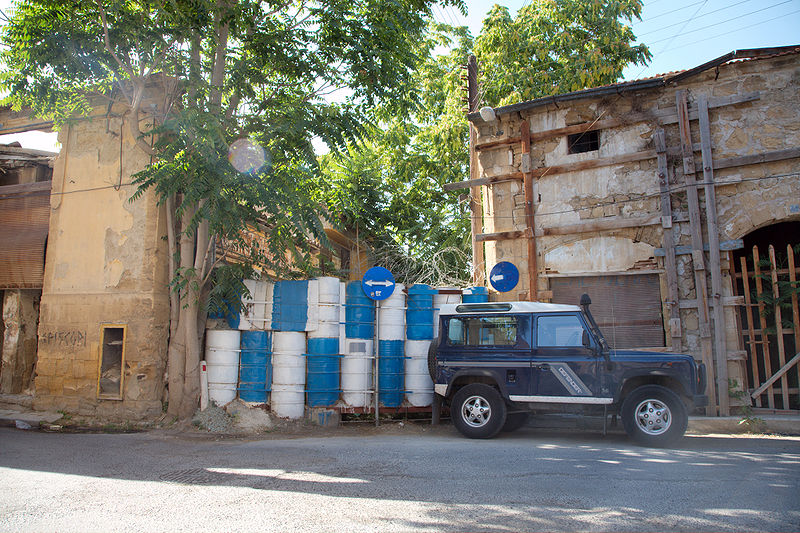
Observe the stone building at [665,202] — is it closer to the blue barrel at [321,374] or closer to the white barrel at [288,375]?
the blue barrel at [321,374]

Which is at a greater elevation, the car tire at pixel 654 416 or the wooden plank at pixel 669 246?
the wooden plank at pixel 669 246

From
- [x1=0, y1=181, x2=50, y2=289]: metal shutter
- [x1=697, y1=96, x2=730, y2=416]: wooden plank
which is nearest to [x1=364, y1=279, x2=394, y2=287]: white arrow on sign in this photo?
[x1=697, y1=96, x2=730, y2=416]: wooden plank

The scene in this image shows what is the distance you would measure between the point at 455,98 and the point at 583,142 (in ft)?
20.9

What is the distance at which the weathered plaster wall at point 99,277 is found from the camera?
10367 millimetres

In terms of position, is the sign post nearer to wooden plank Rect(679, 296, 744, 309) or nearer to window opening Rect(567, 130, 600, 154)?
window opening Rect(567, 130, 600, 154)

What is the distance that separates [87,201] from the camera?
1134 centimetres

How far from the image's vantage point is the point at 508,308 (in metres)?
8.49

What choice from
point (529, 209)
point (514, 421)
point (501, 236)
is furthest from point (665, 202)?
point (514, 421)

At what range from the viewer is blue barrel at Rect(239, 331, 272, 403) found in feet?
32.3

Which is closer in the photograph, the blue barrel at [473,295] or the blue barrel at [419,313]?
the blue barrel at [419,313]

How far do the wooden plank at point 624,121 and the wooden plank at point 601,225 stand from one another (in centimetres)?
201

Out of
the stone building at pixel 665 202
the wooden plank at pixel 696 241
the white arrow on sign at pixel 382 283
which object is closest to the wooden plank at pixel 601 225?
the stone building at pixel 665 202

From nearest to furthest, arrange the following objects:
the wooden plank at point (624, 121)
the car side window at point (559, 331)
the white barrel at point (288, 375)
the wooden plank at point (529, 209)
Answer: the car side window at point (559, 331)
the white barrel at point (288, 375)
the wooden plank at point (624, 121)
the wooden plank at point (529, 209)

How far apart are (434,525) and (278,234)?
751 cm
